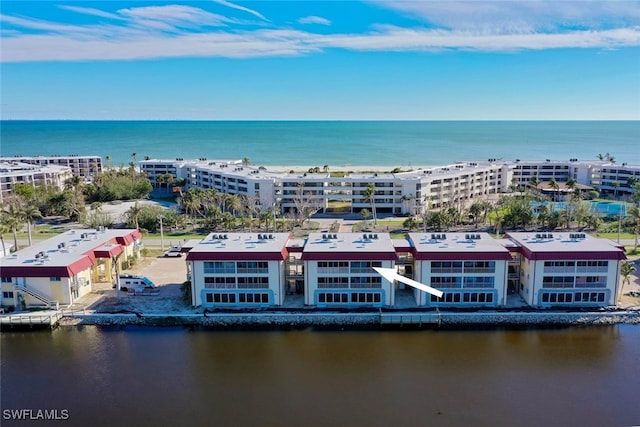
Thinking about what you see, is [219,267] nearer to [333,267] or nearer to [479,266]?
[333,267]

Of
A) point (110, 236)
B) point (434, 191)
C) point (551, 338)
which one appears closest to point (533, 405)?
point (551, 338)

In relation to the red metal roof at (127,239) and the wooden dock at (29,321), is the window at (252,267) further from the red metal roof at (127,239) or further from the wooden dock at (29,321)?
the red metal roof at (127,239)

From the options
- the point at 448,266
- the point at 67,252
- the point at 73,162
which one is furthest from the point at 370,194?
the point at 73,162

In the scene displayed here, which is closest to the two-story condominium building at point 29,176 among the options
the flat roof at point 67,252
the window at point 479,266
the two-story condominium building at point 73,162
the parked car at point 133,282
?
the two-story condominium building at point 73,162

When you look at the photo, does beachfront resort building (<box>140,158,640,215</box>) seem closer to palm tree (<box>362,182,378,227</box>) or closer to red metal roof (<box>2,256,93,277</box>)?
palm tree (<box>362,182,378,227</box>)

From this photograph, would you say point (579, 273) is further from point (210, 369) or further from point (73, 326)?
point (73, 326)

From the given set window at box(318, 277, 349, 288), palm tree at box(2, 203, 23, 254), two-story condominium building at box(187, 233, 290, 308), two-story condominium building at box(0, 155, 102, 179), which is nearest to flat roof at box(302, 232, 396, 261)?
window at box(318, 277, 349, 288)
